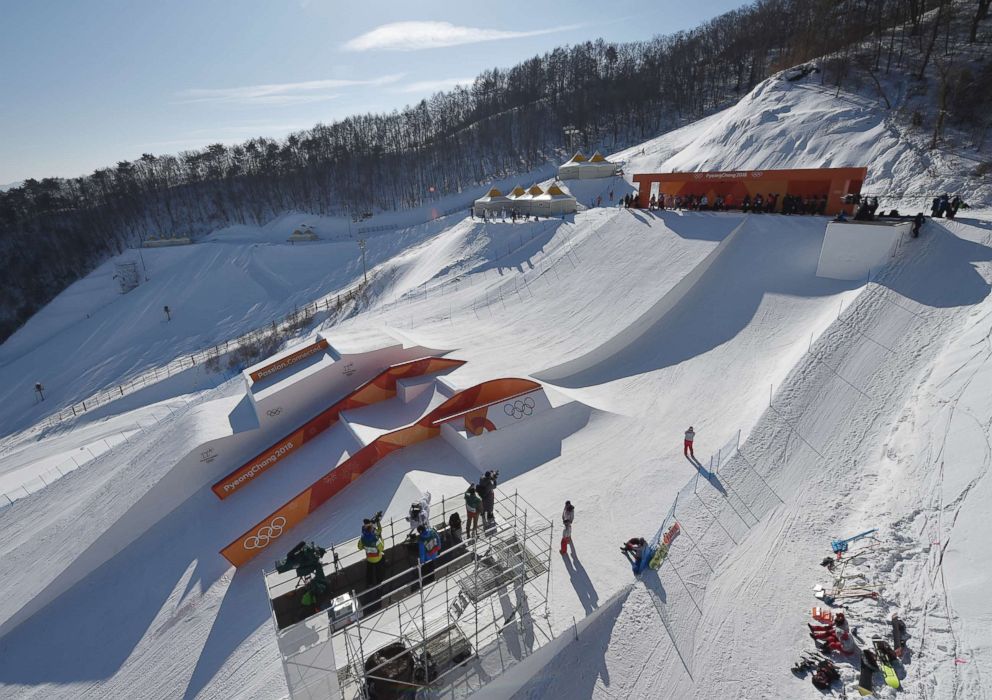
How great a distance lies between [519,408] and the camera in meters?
11.8

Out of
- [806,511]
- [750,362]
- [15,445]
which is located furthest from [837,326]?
[15,445]

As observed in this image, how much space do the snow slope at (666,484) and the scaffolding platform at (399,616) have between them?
771 mm

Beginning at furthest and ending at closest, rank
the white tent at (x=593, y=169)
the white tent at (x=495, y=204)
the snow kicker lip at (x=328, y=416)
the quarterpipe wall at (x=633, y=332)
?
the white tent at (x=593, y=169)
the white tent at (x=495, y=204)
the quarterpipe wall at (x=633, y=332)
the snow kicker lip at (x=328, y=416)

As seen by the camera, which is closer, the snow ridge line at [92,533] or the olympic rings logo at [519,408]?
the snow ridge line at [92,533]

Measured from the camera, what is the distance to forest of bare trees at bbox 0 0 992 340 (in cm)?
6009

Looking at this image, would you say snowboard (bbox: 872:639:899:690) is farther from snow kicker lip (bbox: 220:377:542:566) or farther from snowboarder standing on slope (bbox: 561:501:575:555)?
snow kicker lip (bbox: 220:377:542:566)

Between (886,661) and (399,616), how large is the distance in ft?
19.5

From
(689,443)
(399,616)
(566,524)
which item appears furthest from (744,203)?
(399,616)

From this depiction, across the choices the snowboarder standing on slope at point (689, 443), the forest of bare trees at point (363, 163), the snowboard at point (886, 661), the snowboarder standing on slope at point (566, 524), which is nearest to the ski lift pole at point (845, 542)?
the snowboard at point (886, 661)

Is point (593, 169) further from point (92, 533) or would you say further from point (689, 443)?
point (92, 533)

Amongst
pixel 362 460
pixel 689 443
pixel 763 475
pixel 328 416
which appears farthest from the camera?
pixel 328 416

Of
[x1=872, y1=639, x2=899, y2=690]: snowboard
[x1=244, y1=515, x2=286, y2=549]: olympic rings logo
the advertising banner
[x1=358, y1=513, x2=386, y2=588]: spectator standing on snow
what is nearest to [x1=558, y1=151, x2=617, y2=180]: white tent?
the advertising banner

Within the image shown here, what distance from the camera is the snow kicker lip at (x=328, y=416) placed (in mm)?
12016

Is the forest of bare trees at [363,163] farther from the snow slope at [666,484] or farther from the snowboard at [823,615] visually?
the snowboard at [823,615]
